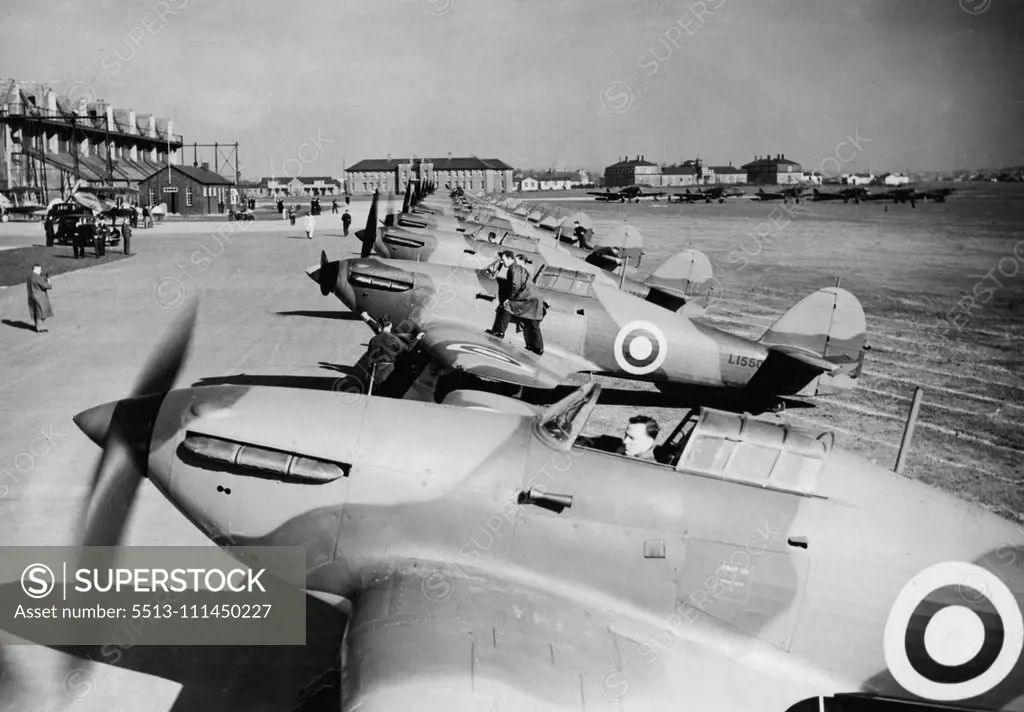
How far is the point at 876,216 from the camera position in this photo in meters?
68.0

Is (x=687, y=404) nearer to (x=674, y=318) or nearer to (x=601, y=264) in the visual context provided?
(x=674, y=318)

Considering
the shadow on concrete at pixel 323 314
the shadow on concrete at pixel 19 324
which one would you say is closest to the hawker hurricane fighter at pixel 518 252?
the shadow on concrete at pixel 323 314

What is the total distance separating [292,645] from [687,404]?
8.27 metres

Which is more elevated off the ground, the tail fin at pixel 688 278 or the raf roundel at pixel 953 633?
the tail fin at pixel 688 278

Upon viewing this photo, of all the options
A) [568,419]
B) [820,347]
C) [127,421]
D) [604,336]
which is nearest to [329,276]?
[604,336]

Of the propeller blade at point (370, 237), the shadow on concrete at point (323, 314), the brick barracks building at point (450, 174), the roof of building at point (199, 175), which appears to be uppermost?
the brick barracks building at point (450, 174)

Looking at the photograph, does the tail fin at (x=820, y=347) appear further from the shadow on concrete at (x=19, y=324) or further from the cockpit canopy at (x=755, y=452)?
the shadow on concrete at (x=19, y=324)

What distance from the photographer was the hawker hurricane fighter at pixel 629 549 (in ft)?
15.3

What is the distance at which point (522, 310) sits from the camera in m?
11.8

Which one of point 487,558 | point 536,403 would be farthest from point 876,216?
point 487,558

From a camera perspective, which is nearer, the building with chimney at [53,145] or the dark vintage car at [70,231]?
the dark vintage car at [70,231]

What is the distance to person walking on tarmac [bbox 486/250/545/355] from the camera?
11.8 metres

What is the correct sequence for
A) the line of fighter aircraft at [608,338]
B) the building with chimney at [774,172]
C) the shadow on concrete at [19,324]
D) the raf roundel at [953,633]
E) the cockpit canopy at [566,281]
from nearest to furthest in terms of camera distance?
1. the raf roundel at [953,633]
2. the line of fighter aircraft at [608,338]
3. the cockpit canopy at [566,281]
4. the shadow on concrete at [19,324]
5. the building with chimney at [774,172]

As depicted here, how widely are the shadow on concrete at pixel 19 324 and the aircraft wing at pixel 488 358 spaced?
10866 millimetres
